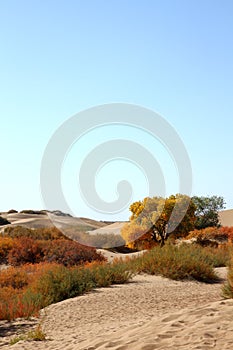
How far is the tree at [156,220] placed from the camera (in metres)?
33.1

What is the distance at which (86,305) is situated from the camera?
11.2 metres

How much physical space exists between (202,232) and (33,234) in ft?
33.0

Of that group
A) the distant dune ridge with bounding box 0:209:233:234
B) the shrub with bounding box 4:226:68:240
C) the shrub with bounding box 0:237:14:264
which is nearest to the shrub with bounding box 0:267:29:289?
the shrub with bounding box 0:237:14:264

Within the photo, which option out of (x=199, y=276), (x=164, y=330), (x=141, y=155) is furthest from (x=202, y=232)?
(x=164, y=330)

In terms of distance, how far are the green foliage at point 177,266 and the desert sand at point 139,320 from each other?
82 centimetres

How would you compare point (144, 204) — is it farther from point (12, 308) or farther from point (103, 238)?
point (12, 308)

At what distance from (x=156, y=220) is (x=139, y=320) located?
2367 cm

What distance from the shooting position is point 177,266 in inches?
597

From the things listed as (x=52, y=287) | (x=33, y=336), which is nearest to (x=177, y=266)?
(x=52, y=287)

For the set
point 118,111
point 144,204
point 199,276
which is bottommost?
point 199,276

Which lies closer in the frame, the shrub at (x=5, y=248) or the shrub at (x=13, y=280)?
the shrub at (x=13, y=280)

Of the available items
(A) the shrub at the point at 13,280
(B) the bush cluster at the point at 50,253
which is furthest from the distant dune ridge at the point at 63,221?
(A) the shrub at the point at 13,280

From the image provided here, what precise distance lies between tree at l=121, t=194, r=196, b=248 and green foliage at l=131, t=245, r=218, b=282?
54.5 ft

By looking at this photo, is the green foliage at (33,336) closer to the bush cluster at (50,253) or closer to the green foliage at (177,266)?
the green foliage at (177,266)
